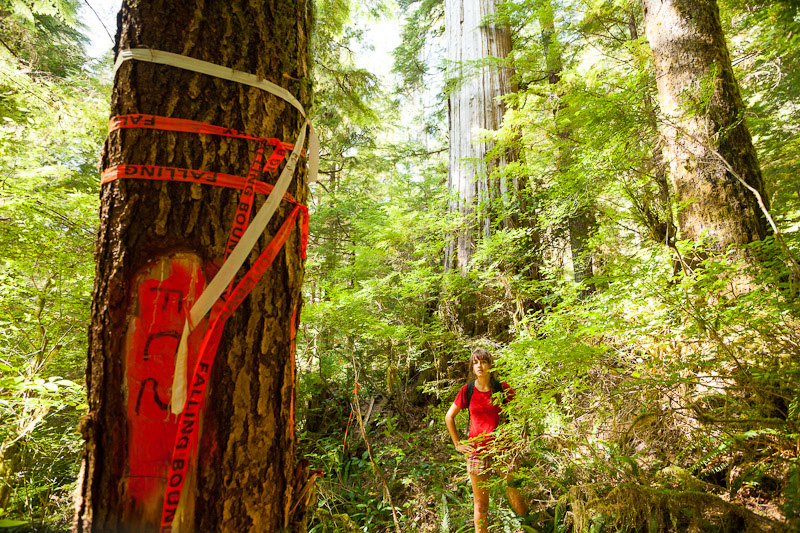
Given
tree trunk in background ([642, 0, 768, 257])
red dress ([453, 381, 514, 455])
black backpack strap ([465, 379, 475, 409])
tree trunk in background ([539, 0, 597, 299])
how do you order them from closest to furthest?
tree trunk in background ([642, 0, 768, 257]) → red dress ([453, 381, 514, 455]) → black backpack strap ([465, 379, 475, 409]) → tree trunk in background ([539, 0, 597, 299])

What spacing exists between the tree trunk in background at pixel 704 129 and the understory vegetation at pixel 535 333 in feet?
0.62

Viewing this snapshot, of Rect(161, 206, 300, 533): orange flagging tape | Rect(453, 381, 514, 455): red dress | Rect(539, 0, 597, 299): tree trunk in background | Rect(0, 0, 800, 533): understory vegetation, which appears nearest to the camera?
Rect(161, 206, 300, 533): orange flagging tape

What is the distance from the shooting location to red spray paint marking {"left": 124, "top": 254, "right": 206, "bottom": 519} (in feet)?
3.51

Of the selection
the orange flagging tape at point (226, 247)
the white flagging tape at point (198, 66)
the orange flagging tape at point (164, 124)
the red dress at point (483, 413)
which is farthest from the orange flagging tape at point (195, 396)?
the red dress at point (483, 413)

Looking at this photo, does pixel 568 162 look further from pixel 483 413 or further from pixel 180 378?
pixel 180 378

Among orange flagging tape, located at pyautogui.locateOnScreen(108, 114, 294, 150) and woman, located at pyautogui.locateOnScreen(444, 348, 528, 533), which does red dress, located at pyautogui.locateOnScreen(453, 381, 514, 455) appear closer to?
woman, located at pyautogui.locateOnScreen(444, 348, 528, 533)

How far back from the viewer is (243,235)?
1.24 metres

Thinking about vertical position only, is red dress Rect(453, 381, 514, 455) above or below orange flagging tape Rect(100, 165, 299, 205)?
below

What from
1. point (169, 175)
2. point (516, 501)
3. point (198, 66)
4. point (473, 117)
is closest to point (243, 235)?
point (169, 175)

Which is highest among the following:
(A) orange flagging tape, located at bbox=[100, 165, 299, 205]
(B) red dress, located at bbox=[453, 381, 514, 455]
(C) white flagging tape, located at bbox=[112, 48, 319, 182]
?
(C) white flagging tape, located at bbox=[112, 48, 319, 182]

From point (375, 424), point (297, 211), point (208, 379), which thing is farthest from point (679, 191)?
point (375, 424)

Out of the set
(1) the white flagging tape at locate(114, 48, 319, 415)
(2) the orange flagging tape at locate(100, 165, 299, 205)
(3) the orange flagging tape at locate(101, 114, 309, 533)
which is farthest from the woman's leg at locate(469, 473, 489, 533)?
(2) the orange flagging tape at locate(100, 165, 299, 205)

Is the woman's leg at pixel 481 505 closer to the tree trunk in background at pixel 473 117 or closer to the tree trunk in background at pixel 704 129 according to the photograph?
the tree trunk in background at pixel 473 117

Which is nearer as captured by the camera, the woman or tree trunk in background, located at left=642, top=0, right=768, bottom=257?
tree trunk in background, located at left=642, top=0, right=768, bottom=257
